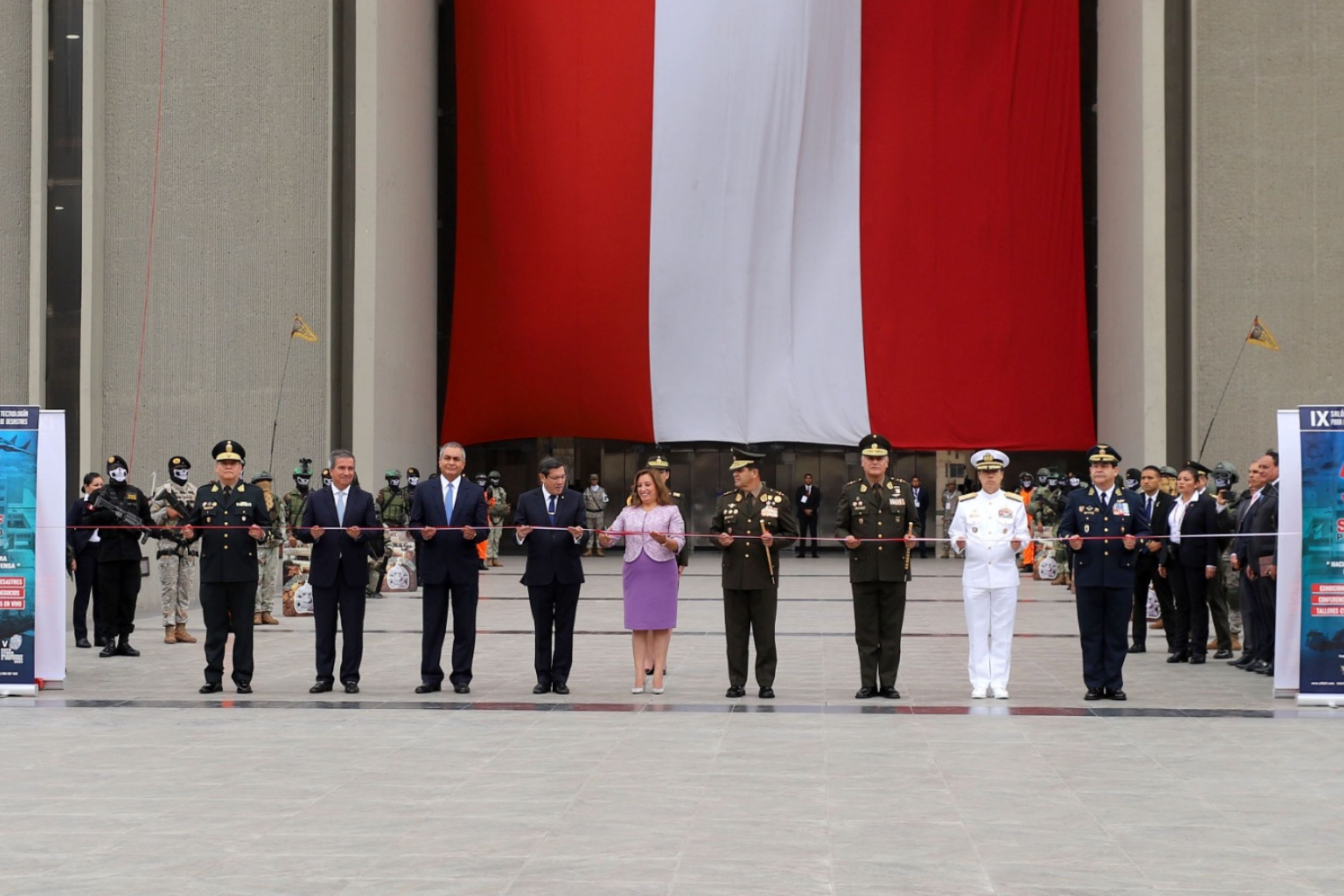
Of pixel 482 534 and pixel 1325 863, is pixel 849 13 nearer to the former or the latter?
pixel 482 534

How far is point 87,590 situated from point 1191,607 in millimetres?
10155

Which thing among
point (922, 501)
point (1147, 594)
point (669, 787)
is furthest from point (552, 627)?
point (922, 501)

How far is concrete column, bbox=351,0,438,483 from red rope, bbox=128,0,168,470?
11.4 ft

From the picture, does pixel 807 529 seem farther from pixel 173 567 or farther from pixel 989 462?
pixel 989 462

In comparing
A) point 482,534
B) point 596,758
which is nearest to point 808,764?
point 596,758

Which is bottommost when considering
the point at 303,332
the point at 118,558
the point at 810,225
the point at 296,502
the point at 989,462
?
the point at 118,558

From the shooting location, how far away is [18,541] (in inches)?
471

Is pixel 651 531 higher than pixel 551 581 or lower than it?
higher

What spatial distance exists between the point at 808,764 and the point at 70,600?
42.9 ft

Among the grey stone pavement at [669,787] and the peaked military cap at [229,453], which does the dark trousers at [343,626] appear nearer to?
the grey stone pavement at [669,787]

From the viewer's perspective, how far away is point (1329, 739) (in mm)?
9648

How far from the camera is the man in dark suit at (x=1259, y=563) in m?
12.6

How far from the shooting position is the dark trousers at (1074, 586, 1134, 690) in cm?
1166

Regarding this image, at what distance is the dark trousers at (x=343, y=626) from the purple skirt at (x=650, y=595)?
6.56 feet
